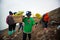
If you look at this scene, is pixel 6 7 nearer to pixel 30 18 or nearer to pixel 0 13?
pixel 0 13

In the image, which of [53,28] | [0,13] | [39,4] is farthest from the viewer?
[0,13]

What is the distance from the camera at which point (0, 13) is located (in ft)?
13.9

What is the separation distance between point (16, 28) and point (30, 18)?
0.45m

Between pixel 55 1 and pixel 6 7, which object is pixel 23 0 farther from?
pixel 55 1

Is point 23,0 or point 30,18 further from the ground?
point 23,0

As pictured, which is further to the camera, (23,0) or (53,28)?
(23,0)

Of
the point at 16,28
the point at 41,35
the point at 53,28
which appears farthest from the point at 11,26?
the point at 53,28

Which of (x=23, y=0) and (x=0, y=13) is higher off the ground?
(x=23, y=0)

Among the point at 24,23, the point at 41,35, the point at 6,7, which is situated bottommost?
the point at 41,35

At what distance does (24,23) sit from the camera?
3844 mm

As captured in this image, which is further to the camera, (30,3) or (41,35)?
(30,3)

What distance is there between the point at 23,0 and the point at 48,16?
83 cm

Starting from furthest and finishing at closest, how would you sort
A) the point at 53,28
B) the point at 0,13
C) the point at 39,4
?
the point at 0,13, the point at 39,4, the point at 53,28

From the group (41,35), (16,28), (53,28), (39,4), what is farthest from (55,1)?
(16,28)
